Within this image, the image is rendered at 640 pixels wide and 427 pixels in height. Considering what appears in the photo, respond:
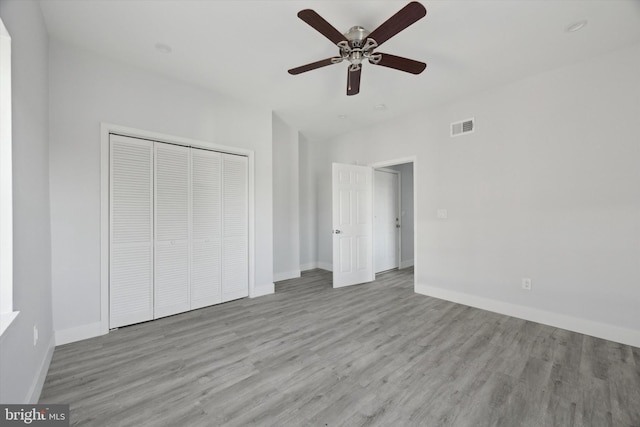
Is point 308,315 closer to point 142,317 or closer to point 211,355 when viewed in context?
point 211,355

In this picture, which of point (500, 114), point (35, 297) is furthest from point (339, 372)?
point (500, 114)

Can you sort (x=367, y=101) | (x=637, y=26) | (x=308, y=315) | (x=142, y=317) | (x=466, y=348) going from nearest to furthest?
1. (x=637, y=26)
2. (x=466, y=348)
3. (x=142, y=317)
4. (x=308, y=315)
5. (x=367, y=101)

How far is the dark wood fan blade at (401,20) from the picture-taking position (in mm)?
1614

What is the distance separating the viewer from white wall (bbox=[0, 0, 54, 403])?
4.92ft

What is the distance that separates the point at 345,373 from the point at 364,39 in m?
2.66

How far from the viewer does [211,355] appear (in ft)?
7.75

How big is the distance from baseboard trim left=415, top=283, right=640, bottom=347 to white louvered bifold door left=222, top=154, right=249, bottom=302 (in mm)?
2896

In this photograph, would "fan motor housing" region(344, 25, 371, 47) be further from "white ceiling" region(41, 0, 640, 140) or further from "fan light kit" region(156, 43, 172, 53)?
"fan light kit" region(156, 43, 172, 53)

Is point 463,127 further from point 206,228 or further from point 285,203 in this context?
point 206,228

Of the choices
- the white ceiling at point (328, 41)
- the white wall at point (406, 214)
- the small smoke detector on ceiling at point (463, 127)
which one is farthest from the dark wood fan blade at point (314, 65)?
the white wall at point (406, 214)

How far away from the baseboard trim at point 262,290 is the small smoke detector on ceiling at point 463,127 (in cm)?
358

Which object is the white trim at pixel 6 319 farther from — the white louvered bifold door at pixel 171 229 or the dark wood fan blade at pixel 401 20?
the dark wood fan blade at pixel 401 20

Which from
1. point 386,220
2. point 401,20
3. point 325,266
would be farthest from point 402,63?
point 325,266

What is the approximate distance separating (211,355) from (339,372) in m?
1.17
